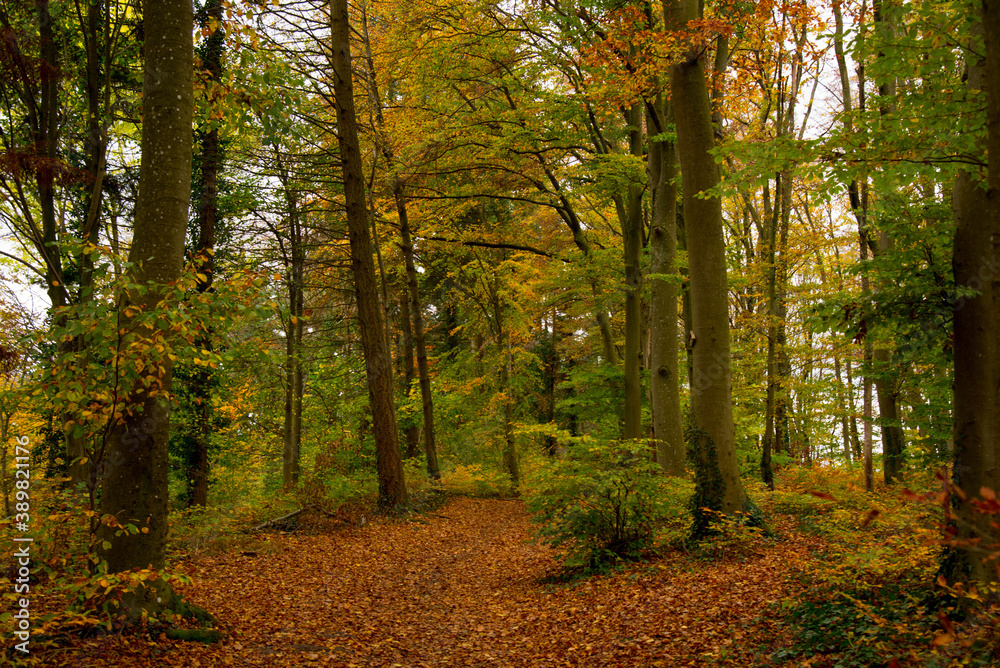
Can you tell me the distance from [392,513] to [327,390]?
5825 millimetres

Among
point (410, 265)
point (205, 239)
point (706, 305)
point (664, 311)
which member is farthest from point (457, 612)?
point (410, 265)

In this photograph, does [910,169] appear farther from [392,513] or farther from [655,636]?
[392,513]

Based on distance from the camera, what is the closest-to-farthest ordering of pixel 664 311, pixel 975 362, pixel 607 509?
pixel 975 362
pixel 607 509
pixel 664 311

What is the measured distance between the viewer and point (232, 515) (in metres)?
9.92

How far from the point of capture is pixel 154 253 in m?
4.70

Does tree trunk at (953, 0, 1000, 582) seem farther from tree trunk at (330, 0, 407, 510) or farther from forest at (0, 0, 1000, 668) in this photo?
tree trunk at (330, 0, 407, 510)

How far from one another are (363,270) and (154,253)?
674cm

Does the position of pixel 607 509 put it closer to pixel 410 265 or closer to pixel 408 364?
pixel 410 265

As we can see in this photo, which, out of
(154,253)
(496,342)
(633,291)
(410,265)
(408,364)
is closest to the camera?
(154,253)

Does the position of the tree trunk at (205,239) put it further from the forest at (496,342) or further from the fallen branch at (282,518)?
the fallen branch at (282,518)

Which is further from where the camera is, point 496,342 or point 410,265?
point 496,342

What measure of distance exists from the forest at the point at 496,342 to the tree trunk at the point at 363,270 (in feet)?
0.20

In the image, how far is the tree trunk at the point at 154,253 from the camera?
448cm

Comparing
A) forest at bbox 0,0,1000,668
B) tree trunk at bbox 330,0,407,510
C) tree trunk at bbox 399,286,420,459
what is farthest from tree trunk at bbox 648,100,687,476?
tree trunk at bbox 399,286,420,459
